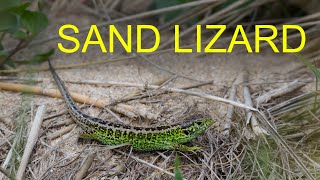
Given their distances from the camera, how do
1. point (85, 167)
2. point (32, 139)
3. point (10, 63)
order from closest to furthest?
point (85, 167) < point (32, 139) < point (10, 63)

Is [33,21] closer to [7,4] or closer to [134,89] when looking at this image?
[7,4]

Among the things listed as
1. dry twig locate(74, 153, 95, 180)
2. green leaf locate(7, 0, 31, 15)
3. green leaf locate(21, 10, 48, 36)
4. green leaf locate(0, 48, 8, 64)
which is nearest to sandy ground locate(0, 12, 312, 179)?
dry twig locate(74, 153, 95, 180)

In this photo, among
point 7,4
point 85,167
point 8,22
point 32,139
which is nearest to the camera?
point 85,167

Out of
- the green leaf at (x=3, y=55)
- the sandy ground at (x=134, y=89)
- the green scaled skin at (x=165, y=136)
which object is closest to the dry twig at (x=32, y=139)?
the sandy ground at (x=134, y=89)

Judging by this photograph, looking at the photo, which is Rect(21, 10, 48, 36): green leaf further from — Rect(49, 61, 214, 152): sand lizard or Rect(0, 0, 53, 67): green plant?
Rect(49, 61, 214, 152): sand lizard

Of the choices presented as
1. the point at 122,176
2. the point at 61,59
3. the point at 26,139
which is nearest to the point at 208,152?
the point at 122,176

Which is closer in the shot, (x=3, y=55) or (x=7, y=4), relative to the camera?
(x=7, y=4)

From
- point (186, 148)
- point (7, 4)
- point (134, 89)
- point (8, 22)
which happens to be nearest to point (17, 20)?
point (8, 22)

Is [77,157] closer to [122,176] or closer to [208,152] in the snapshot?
[122,176]
